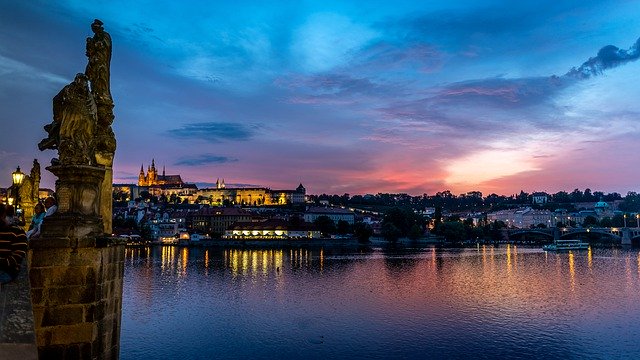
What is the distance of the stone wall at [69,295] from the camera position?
19.0ft

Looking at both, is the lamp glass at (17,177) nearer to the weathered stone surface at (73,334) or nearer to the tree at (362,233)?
the weathered stone surface at (73,334)

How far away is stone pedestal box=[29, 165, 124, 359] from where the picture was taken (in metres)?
5.82

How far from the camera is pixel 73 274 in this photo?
5988 millimetres

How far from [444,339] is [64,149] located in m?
18.8

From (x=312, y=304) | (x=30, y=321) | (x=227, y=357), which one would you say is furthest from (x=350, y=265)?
(x=30, y=321)

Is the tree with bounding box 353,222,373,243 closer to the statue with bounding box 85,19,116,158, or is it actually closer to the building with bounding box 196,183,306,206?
the building with bounding box 196,183,306,206

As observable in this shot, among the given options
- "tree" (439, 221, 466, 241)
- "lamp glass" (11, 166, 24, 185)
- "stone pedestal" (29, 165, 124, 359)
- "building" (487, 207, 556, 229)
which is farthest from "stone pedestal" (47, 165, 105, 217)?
"building" (487, 207, 556, 229)

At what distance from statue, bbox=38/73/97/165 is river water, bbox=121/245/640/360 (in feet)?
45.3

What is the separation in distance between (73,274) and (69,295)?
252 millimetres

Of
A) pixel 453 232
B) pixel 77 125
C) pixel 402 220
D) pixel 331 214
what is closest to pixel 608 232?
pixel 453 232

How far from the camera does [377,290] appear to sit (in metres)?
34.9

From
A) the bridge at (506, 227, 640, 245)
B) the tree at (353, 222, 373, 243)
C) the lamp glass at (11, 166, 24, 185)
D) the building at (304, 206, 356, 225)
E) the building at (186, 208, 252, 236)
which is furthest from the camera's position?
the building at (304, 206, 356, 225)

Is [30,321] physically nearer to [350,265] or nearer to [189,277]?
[189,277]

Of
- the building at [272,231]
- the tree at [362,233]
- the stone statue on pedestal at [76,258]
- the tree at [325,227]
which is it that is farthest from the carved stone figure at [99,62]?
the tree at [362,233]
